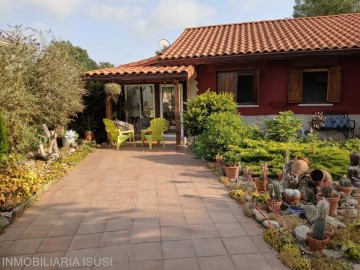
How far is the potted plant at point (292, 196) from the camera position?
14.0 ft

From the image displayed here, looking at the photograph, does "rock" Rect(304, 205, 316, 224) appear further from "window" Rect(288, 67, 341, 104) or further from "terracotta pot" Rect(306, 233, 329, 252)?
"window" Rect(288, 67, 341, 104)

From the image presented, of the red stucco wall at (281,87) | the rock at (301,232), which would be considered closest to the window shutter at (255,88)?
the red stucco wall at (281,87)

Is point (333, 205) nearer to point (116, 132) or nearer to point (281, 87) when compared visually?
point (281, 87)

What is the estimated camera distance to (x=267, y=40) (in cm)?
1033

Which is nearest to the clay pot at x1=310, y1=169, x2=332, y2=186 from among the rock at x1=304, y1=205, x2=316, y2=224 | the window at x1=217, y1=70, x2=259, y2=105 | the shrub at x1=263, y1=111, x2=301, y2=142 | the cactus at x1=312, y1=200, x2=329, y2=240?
the rock at x1=304, y1=205, x2=316, y2=224

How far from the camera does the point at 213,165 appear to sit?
669 centimetres

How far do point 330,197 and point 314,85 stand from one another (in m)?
6.89

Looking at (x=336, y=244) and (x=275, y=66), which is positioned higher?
(x=275, y=66)

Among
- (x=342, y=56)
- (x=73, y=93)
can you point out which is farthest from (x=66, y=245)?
(x=342, y=56)

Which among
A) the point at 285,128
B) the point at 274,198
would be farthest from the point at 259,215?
the point at 285,128

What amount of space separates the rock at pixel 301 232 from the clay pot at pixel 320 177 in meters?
1.22

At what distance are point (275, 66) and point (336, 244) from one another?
7.59 metres

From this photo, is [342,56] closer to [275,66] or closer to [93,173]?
[275,66]

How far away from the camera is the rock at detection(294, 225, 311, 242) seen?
3328mm
